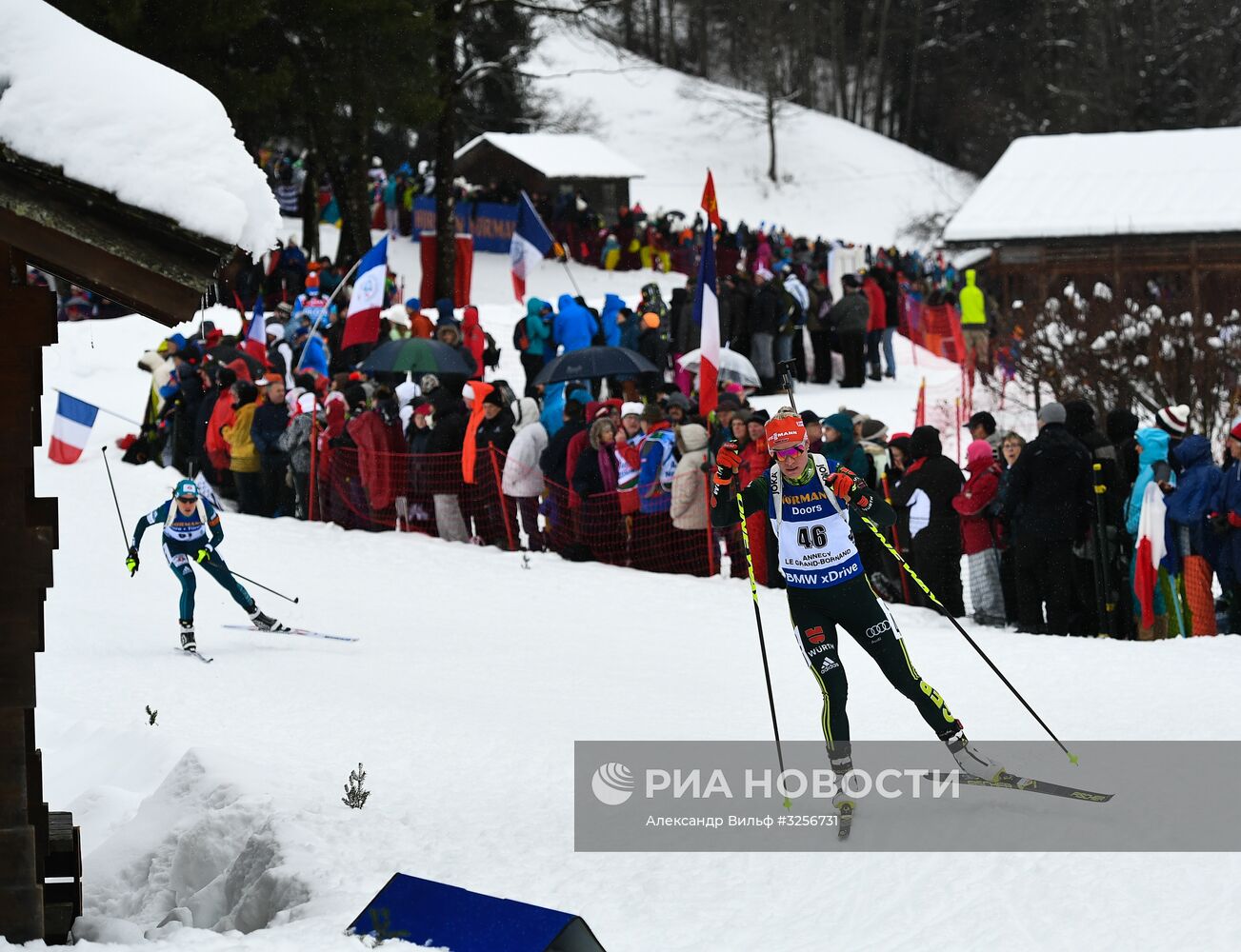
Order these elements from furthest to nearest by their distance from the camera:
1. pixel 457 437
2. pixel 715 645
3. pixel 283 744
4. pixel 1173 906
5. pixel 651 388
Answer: pixel 651 388 < pixel 457 437 < pixel 715 645 < pixel 283 744 < pixel 1173 906

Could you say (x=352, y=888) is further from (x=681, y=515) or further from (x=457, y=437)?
(x=457, y=437)

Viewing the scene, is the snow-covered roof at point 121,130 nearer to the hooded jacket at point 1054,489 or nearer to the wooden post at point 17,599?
the wooden post at point 17,599

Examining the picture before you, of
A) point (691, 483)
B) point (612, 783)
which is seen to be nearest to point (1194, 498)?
point (691, 483)

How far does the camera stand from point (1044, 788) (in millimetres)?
7453

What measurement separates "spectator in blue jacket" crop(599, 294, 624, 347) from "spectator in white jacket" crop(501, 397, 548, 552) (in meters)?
5.64

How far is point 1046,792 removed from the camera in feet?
24.4

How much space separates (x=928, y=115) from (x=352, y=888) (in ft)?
224

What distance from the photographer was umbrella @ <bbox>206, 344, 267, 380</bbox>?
63.1 ft

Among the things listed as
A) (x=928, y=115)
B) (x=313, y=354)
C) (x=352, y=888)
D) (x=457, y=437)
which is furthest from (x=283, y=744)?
(x=928, y=115)

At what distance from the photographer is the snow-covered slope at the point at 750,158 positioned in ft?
190

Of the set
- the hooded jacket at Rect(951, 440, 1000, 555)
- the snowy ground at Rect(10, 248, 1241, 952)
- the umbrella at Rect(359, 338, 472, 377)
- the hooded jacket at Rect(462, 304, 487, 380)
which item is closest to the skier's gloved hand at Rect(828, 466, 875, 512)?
the snowy ground at Rect(10, 248, 1241, 952)

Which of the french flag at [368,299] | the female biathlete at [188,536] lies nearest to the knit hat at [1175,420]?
the female biathlete at [188,536]

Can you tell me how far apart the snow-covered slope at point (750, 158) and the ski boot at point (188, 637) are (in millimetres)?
43447

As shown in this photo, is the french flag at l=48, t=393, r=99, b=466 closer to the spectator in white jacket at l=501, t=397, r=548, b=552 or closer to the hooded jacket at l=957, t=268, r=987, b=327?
the spectator in white jacket at l=501, t=397, r=548, b=552
